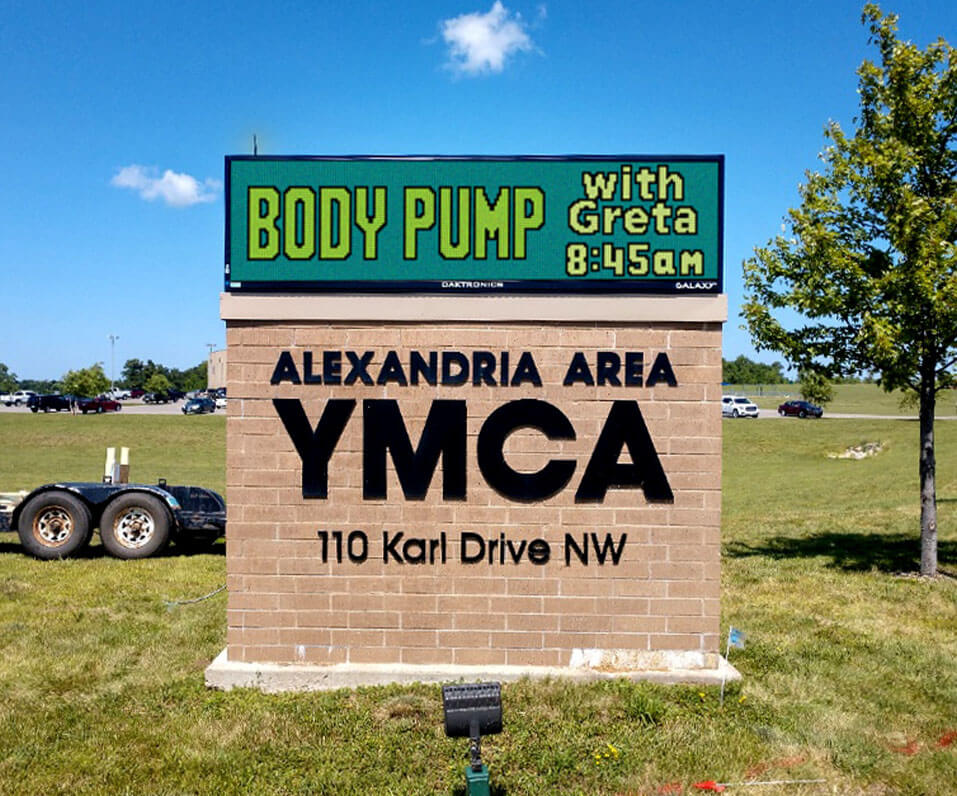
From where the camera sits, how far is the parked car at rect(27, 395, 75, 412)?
205ft

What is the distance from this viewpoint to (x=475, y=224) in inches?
323

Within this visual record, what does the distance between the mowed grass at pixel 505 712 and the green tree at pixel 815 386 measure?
322 centimetres

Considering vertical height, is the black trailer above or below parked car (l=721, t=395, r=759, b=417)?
below

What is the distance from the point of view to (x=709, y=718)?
24.3ft

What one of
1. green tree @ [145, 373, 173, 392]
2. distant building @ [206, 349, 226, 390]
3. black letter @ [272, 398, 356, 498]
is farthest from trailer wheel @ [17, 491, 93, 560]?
distant building @ [206, 349, 226, 390]

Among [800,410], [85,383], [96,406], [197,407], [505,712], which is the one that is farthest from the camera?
[85,383]

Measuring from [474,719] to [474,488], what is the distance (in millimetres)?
3030

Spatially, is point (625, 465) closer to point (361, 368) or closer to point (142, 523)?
point (361, 368)

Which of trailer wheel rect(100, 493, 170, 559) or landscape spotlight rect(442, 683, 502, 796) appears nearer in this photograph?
landscape spotlight rect(442, 683, 502, 796)

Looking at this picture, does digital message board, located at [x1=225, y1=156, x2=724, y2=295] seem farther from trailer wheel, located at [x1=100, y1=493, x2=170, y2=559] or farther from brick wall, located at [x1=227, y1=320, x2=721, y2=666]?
trailer wheel, located at [x1=100, y1=493, x2=170, y2=559]

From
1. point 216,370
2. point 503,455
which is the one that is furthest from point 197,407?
point 216,370

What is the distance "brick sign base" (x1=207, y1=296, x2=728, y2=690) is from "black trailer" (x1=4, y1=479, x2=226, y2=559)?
21.9 ft

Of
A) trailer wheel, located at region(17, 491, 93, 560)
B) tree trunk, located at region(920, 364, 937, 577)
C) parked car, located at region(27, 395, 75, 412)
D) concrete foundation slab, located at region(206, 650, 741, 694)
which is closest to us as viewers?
concrete foundation slab, located at region(206, 650, 741, 694)

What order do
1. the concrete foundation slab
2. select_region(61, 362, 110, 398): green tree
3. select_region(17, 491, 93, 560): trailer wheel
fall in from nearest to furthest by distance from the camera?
the concrete foundation slab, select_region(17, 491, 93, 560): trailer wheel, select_region(61, 362, 110, 398): green tree
